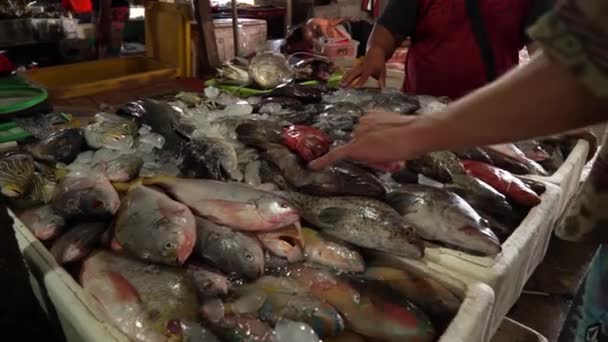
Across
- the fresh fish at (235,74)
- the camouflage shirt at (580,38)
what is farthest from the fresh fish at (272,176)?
the fresh fish at (235,74)

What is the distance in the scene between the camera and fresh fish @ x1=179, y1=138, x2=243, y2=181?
5.11 feet

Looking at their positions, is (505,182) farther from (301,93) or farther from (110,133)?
(110,133)

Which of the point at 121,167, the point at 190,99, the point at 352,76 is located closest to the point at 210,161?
the point at 121,167

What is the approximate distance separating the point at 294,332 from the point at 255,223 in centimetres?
37

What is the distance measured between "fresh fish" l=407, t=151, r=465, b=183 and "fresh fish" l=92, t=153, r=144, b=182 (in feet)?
3.39

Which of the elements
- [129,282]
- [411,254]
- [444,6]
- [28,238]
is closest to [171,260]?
[129,282]

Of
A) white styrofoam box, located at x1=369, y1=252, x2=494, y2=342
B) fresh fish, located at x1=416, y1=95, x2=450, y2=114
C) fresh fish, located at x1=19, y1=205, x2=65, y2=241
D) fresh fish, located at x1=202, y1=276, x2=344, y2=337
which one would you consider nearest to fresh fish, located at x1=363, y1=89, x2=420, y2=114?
fresh fish, located at x1=416, y1=95, x2=450, y2=114

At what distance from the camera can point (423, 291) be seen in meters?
1.17

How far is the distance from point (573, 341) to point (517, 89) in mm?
708

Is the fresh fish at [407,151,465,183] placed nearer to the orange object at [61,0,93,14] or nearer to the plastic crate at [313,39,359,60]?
the plastic crate at [313,39,359,60]

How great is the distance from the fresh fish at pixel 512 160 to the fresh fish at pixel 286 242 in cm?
102

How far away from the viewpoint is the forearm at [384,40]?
2.78m

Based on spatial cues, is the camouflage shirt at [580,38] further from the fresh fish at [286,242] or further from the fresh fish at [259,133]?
the fresh fish at [259,133]

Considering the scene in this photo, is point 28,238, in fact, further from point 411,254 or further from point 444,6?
point 444,6
